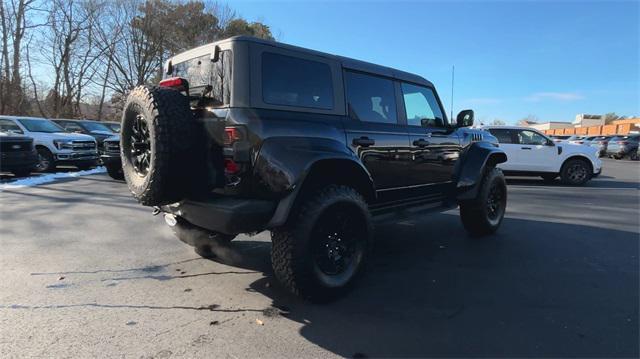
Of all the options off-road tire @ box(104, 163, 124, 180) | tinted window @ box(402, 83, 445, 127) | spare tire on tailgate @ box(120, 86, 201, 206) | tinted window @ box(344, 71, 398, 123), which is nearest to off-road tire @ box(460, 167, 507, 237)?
tinted window @ box(402, 83, 445, 127)

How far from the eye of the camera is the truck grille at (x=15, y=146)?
1099cm

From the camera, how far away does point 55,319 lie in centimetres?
321

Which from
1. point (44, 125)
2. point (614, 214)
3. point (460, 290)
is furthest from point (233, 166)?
point (44, 125)

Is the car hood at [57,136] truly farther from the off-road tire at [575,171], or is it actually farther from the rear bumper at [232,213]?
the off-road tire at [575,171]

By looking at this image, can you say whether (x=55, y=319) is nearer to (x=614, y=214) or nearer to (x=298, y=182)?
(x=298, y=182)

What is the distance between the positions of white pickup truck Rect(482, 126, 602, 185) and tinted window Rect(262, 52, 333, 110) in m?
9.70

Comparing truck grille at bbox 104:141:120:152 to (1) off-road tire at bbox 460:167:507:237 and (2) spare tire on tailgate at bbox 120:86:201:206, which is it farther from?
(1) off-road tire at bbox 460:167:507:237

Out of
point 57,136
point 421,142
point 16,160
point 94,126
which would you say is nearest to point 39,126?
point 57,136

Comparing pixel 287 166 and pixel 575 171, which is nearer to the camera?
pixel 287 166

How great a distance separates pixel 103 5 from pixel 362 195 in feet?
115

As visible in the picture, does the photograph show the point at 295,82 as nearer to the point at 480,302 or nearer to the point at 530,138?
the point at 480,302

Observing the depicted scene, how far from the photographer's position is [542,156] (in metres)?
12.7

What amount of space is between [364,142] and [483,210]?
2.45m

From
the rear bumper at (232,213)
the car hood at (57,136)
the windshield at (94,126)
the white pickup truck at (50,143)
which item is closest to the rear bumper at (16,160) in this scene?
the white pickup truck at (50,143)
